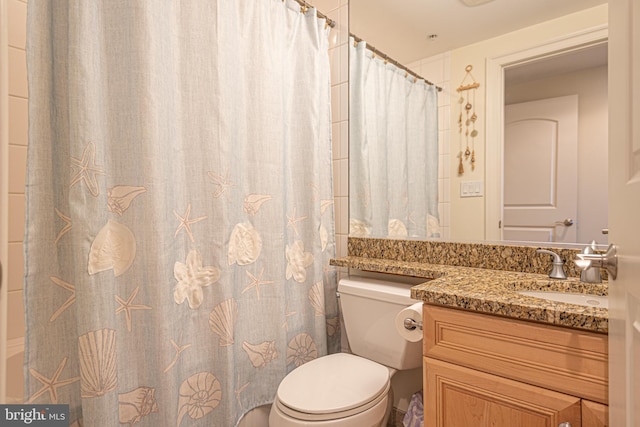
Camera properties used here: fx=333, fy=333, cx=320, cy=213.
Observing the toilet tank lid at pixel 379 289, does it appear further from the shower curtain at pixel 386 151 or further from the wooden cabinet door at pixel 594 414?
the wooden cabinet door at pixel 594 414

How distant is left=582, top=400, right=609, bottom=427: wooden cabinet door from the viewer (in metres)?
A: 0.70

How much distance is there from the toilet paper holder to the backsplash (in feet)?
1.44

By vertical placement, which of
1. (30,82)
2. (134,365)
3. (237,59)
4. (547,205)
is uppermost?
(237,59)

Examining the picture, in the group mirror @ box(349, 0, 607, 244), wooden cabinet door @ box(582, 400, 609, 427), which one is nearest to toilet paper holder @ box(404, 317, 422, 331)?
wooden cabinet door @ box(582, 400, 609, 427)

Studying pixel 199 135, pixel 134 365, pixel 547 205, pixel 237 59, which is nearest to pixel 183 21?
pixel 237 59

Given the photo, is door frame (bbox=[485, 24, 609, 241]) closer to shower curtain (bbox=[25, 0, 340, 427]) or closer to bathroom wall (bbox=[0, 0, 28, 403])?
shower curtain (bbox=[25, 0, 340, 427])

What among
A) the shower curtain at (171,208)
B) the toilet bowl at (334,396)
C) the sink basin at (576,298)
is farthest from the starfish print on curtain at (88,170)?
the sink basin at (576,298)

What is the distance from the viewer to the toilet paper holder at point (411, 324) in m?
1.02

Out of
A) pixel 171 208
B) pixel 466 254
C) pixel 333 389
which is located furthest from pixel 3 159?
pixel 466 254

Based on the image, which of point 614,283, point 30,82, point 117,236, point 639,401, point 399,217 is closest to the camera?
point 639,401

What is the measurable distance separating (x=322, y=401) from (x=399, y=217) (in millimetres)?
904

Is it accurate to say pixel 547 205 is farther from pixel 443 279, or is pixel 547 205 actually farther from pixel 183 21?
pixel 183 21

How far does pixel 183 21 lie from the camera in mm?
1162

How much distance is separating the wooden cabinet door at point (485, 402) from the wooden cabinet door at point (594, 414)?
0.01 m
